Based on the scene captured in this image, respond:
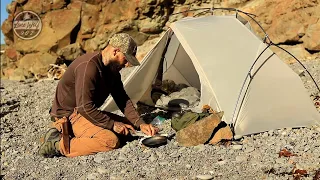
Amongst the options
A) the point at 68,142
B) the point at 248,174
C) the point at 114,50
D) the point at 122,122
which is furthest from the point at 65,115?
the point at 248,174

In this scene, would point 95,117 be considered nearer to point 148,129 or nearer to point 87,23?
point 148,129

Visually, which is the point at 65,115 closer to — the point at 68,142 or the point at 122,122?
the point at 68,142

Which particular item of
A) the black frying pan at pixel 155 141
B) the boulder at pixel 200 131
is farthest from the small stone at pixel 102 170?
the boulder at pixel 200 131

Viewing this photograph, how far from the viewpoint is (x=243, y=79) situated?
655 centimetres

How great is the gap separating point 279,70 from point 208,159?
91.5 inches

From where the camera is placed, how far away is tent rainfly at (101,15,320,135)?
6316 millimetres

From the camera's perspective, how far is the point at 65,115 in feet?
20.1

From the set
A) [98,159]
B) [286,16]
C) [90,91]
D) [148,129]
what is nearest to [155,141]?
[148,129]

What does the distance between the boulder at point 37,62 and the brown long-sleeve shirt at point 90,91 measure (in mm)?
12676

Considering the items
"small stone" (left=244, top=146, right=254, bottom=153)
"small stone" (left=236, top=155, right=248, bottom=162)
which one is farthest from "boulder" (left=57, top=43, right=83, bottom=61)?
"small stone" (left=236, top=155, right=248, bottom=162)

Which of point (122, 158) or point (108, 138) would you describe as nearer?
point (122, 158)

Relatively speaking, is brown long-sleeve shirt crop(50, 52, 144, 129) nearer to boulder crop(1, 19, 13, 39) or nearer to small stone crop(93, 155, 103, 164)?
small stone crop(93, 155, 103, 164)

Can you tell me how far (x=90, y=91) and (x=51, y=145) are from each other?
1226 mm

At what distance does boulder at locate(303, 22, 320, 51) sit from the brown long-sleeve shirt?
29.9ft
